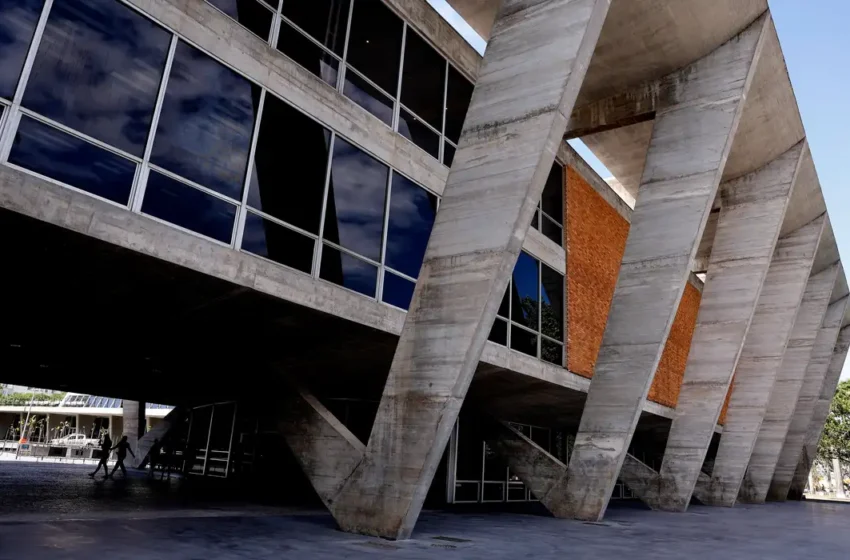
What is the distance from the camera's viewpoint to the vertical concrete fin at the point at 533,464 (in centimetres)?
1488

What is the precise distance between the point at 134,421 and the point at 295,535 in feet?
93.4

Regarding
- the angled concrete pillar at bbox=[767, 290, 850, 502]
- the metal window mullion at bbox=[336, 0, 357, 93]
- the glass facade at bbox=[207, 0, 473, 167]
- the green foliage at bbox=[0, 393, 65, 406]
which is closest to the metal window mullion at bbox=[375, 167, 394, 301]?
the glass facade at bbox=[207, 0, 473, 167]

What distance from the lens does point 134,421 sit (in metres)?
32.8

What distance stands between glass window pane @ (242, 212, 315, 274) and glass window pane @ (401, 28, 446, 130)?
483 centimetres

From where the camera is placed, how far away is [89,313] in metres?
9.97

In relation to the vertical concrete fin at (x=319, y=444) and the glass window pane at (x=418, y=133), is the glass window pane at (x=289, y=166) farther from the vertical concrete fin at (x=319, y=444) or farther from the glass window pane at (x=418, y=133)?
the vertical concrete fin at (x=319, y=444)

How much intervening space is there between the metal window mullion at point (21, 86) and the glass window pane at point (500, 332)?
10337mm

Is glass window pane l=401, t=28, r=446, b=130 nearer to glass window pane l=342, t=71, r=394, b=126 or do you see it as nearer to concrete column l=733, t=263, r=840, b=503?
glass window pane l=342, t=71, r=394, b=126

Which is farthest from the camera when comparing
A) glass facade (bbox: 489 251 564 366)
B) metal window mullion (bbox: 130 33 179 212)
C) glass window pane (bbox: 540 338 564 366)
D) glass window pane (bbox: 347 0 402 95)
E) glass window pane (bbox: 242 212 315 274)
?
glass window pane (bbox: 540 338 564 366)

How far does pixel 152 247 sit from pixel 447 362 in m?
4.19

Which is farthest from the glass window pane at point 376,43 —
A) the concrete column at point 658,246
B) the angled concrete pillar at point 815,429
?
the angled concrete pillar at point 815,429

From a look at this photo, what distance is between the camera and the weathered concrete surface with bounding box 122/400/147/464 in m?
32.2

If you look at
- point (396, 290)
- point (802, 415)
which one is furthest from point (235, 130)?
point (802, 415)

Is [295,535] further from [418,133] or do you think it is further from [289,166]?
[418,133]
